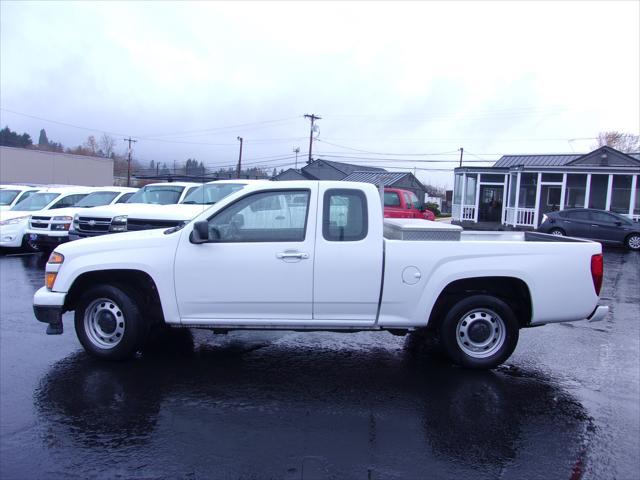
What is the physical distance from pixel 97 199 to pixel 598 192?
82.4 feet

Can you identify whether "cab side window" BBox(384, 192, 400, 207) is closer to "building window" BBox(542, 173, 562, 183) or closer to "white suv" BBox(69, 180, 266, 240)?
"white suv" BBox(69, 180, 266, 240)

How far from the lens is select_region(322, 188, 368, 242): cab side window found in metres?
5.37

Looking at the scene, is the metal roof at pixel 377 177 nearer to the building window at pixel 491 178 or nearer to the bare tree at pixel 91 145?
the building window at pixel 491 178

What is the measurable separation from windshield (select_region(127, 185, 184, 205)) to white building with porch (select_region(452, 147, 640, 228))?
829 inches

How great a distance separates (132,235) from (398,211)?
12976 millimetres

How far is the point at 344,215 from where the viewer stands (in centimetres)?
545

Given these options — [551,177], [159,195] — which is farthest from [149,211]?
[551,177]

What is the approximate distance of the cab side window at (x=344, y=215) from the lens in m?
5.37

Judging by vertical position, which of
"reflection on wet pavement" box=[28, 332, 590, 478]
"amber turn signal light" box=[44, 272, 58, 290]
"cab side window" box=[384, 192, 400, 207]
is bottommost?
"reflection on wet pavement" box=[28, 332, 590, 478]

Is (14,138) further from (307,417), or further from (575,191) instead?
(307,417)

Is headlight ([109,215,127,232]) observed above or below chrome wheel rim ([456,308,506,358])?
above

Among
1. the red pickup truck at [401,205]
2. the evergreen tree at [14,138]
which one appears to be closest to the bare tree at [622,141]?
the red pickup truck at [401,205]

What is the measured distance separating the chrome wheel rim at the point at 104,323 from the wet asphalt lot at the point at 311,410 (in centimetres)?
26

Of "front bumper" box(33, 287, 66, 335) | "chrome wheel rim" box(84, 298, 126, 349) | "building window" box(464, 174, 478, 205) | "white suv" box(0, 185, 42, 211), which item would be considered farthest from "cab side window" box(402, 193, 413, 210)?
"building window" box(464, 174, 478, 205)
